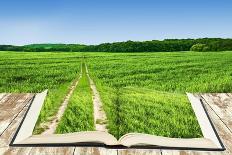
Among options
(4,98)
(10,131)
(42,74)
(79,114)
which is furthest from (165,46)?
(10,131)

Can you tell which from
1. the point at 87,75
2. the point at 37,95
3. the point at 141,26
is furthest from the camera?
the point at 141,26

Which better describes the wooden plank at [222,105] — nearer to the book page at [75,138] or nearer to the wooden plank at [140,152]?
the wooden plank at [140,152]

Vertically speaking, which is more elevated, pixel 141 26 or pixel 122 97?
pixel 141 26

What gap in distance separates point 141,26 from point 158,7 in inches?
14.4

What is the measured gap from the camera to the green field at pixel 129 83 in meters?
3.92

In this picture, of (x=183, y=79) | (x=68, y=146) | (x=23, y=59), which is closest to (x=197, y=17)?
(x=183, y=79)

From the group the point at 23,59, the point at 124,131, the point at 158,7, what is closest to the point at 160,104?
the point at 124,131

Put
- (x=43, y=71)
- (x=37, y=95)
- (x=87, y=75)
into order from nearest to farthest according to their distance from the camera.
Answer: (x=37, y=95) → (x=87, y=75) → (x=43, y=71)

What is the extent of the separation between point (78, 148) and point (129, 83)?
223 centimetres

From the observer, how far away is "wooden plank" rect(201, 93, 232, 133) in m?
4.26

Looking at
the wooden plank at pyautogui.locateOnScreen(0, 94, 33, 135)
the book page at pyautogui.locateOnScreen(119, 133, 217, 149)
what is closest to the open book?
the book page at pyautogui.locateOnScreen(119, 133, 217, 149)

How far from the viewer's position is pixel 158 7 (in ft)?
22.7

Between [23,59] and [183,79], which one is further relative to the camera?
[23,59]

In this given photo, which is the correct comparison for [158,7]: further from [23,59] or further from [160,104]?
[160,104]
